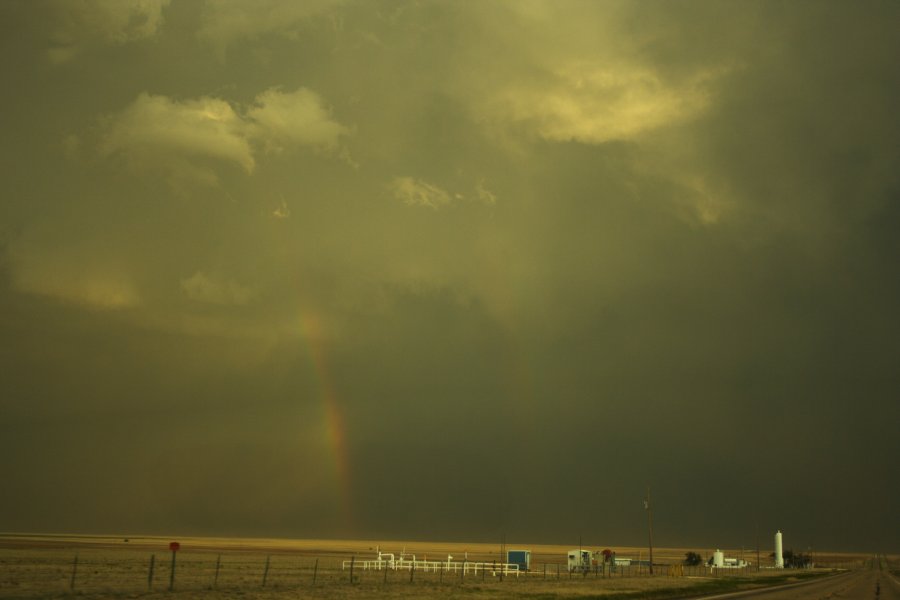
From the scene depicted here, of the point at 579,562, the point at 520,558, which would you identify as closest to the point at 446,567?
the point at 520,558

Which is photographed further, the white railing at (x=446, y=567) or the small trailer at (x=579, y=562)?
the small trailer at (x=579, y=562)

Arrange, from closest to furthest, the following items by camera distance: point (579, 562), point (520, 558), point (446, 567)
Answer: point (446, 567) < point (520, 558) < point (579, 562)

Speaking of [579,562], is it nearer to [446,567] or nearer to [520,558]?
[520,558]

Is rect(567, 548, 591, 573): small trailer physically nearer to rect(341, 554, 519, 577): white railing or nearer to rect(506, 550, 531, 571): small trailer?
rect(506, 550, 531, 571): small trailer

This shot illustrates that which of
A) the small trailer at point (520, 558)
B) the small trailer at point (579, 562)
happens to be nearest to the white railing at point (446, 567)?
the small trailer at point (520, 558)

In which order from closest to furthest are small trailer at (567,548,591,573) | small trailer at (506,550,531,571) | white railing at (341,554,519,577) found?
white railing at (341,554,519,577), small trailer at (506,550,531,571), small trailer at (567,548,591,573)

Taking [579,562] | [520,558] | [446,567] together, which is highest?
[520,558]

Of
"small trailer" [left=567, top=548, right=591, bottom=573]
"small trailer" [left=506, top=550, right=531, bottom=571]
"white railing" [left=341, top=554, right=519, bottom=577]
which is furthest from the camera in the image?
"small trailer" [left=567, top=548, right=591, bottom=573]

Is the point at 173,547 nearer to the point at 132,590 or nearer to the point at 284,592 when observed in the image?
the point at 132,590

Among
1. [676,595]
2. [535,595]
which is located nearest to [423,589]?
[535,595]

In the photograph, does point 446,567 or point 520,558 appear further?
point 520,558

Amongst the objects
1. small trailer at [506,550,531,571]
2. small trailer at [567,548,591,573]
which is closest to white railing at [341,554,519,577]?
small trailer at [506,550,531,571]

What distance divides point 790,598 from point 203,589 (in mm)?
39146

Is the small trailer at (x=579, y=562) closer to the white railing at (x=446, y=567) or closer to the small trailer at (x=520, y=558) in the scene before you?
the small trailer at (x=520, y=558)
